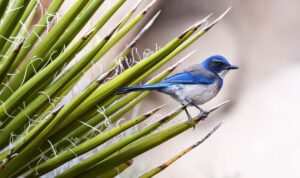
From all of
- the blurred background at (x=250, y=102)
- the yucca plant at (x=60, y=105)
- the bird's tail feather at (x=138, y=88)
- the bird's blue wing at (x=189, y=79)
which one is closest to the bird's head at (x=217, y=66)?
the bird's blue wing at (x=189, y=79)

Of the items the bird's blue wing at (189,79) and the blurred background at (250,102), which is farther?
the blurred background at (250,102)

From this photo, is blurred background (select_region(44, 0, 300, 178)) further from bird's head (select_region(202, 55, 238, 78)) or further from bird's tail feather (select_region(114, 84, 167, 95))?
bird's tail feather (select_region(114, 84, 167, 95))

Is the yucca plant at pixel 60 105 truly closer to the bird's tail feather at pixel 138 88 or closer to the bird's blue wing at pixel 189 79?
the bird's tail feather at pixel 138 88

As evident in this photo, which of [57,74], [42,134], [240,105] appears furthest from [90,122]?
[240,105]

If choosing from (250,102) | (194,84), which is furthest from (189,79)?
(250,102)

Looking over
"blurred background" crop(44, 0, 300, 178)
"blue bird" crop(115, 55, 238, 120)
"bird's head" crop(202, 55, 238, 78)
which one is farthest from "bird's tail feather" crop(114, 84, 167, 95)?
"blurred background" crop(44, 0, 300, 178)

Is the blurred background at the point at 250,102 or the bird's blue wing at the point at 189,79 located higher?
the blurred background at the point at 250,102

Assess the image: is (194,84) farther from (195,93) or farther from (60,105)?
(60,105)
